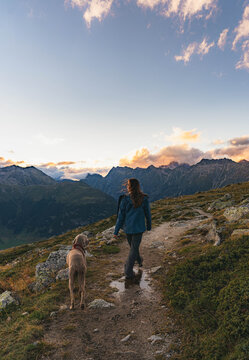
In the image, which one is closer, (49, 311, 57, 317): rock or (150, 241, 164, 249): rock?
(49, 311, 57, 317): rock

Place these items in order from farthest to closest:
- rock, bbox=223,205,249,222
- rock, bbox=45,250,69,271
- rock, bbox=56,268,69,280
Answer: rock, bbox=223,205,249,222 < rock, bbox=45,250,69,271 < rock, bbox=56,268,69,280

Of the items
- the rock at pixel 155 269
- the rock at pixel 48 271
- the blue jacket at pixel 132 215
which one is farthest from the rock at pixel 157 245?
the blue jacket at pixel 132 215

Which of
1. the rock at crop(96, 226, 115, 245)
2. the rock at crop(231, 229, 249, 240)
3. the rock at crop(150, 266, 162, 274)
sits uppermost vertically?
the rock at crop(231, 229, 249, 240)

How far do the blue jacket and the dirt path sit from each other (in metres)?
2.76

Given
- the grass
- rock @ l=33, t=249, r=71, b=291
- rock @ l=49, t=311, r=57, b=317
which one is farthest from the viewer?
rock @ l=33, t=249, r=71, b=291

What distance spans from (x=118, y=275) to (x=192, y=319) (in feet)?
18.6

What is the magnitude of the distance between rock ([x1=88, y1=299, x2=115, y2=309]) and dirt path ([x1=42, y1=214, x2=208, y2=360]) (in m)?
0.19

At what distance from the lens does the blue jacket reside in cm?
938

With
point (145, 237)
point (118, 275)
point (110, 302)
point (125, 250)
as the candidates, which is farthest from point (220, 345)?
point (145, 237)

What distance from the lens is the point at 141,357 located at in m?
5.32

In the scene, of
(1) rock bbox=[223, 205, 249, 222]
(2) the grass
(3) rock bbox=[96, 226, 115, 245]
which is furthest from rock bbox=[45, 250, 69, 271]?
(1) rock bbox=[223, 205, 249, 222]

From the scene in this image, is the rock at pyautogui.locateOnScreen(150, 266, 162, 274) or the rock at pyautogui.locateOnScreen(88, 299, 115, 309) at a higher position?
the rock at pyautogui.locateOnScreen(88, 299, 115, 309)

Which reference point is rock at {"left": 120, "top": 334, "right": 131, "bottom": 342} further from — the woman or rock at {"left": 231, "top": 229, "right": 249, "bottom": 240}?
rock at {"left": 231, "top": 229, "right": 249, "bottom": 240}

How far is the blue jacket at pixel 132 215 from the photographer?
30.8 feet
